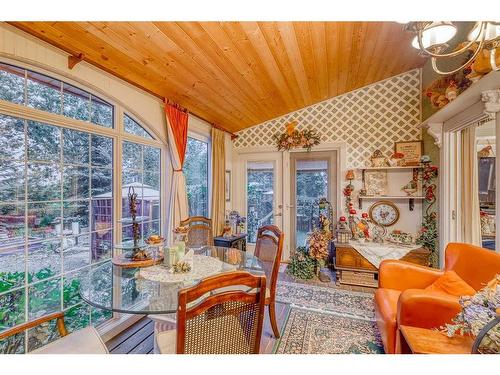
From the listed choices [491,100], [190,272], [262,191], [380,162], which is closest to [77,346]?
[190,272]

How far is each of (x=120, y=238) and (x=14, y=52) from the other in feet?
5.48

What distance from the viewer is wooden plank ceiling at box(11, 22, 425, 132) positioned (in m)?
1.77

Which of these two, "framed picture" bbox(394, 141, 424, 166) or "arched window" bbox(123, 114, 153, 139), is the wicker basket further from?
"arched window" bbox(123, 114, 153, 139)

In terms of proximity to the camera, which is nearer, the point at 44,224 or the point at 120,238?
the point at 44,224

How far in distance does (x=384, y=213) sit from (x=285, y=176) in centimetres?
172

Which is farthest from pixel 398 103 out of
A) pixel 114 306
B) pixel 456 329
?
pixel 114 306

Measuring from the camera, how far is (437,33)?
44.5 inches

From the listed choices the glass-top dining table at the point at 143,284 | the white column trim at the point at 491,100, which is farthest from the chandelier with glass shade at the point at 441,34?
the glass-top dining table at the point at 143,284

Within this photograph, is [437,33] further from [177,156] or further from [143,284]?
[177,156]

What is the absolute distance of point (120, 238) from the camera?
2.38 meters

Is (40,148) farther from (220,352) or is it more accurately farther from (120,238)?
(220,352)
